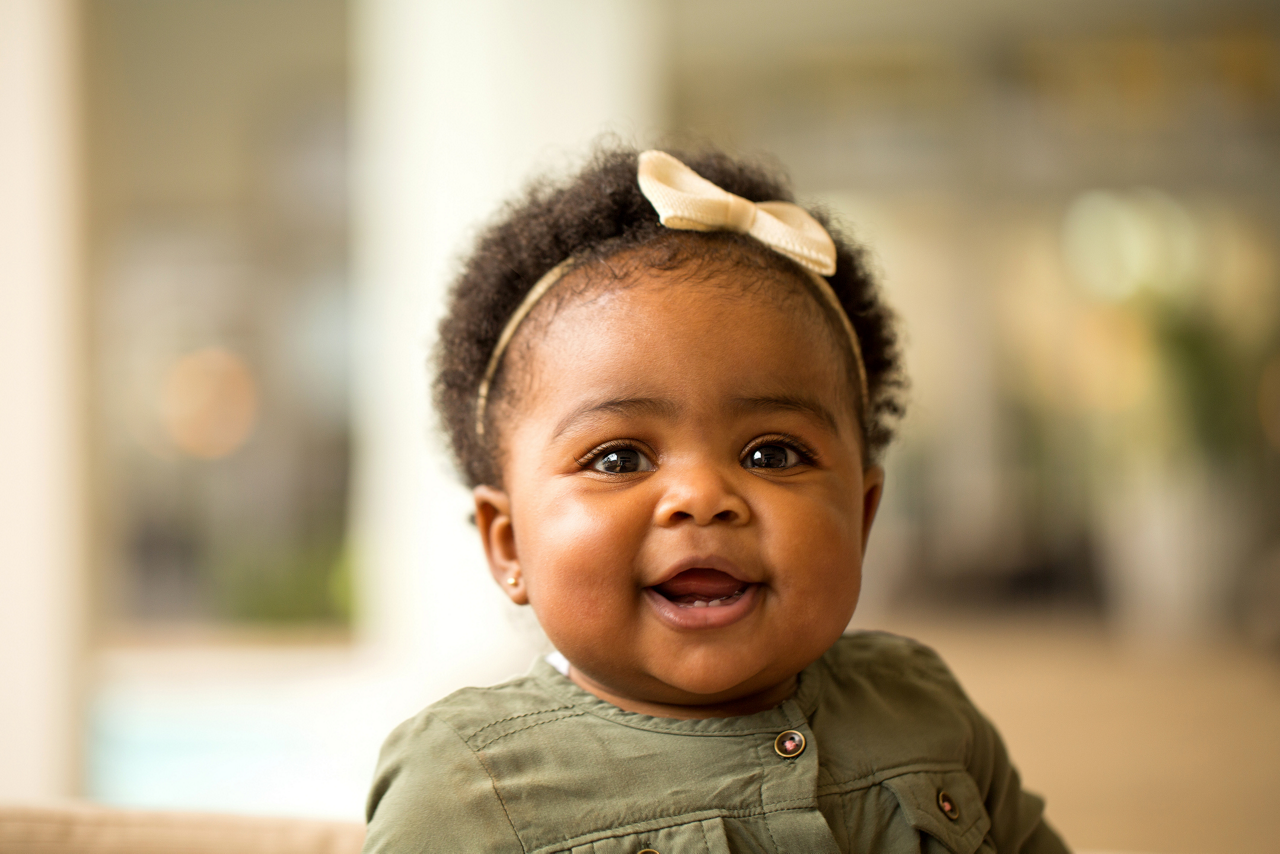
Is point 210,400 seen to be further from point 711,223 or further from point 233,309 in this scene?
point 711,223

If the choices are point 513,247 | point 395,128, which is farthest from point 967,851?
point 395,128

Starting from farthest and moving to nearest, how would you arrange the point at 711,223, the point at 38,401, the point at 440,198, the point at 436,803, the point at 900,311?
the point at 900,311 → the point at 440,198 → the point at 38,401 → the point at 711,223 → the point at 436,803

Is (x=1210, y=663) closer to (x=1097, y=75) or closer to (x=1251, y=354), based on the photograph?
(x=1251, y=354)

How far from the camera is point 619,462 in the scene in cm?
82

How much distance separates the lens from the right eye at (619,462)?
815mm

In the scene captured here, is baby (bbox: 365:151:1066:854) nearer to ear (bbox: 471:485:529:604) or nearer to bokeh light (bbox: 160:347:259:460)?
ear (bbox: 471:485:529:604)

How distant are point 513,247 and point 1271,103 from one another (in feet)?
19.2

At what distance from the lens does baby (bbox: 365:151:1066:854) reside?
773mm

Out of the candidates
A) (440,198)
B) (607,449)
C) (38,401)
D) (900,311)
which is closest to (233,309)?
(440,198)

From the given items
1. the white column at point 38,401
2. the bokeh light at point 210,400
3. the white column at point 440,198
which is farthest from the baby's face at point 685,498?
the bokeh light at point 210,400

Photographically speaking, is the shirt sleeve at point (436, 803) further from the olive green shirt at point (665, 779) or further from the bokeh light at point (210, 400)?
the bokeh light at point (210, 400)

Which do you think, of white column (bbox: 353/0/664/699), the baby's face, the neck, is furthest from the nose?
white column (bbox: 353/0/664/699)

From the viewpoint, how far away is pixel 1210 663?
4395 mm

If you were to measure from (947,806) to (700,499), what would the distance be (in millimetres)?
331
